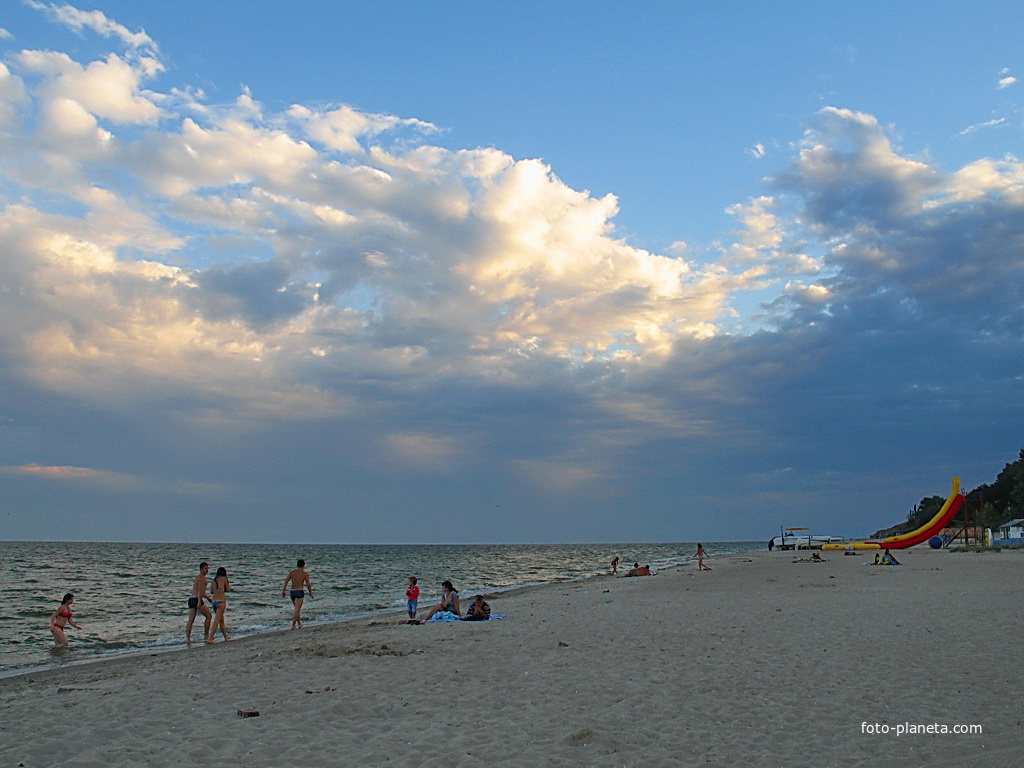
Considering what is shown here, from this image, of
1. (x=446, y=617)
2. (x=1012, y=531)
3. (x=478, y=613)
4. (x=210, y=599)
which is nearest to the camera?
(x=210, y=599)

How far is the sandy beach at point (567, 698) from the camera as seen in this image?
6.23 meters

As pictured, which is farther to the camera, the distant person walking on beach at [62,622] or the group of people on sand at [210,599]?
the distant person walking on beach at [62,622]

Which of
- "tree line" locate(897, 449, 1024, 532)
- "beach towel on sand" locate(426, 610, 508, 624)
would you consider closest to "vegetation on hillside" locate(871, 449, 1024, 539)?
"tree line" locate(897, 449, 1024, 532)

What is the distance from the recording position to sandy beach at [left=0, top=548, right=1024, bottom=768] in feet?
20.4

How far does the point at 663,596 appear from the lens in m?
21.6

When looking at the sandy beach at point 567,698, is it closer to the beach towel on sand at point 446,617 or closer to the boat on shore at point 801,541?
the beach towel on sand at point 446,617

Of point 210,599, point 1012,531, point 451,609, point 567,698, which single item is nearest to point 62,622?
point 210,599

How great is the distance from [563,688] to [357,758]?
3197mm

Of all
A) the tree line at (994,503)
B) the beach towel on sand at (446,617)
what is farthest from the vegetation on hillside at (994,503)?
the beach towel on sand at (446,617)

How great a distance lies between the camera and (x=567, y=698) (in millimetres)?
8070

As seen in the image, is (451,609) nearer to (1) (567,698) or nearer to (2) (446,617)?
(2) (446,617)

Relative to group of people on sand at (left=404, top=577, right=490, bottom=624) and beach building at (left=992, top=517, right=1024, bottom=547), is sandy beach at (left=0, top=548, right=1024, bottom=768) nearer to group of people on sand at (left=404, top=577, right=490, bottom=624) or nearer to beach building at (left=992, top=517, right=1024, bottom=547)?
group of people on sand at (left=404, top=577, right=490, bottom=624)

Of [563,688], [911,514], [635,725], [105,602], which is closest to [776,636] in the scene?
[563,688]

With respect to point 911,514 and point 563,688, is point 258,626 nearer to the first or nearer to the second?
point 563,688
